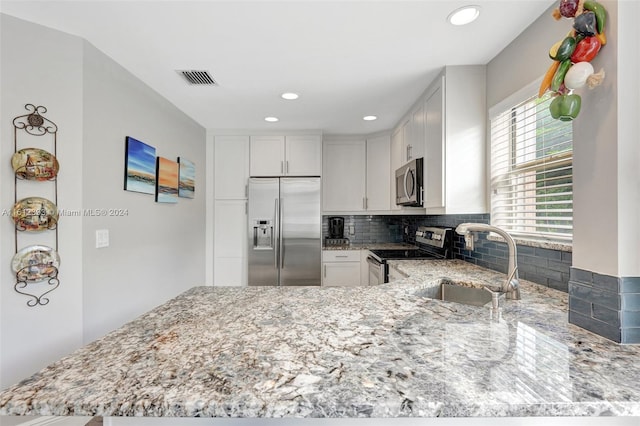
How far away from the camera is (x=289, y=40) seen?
1699 millimetres

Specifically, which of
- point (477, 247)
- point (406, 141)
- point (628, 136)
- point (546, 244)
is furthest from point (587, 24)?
point (406, 141)

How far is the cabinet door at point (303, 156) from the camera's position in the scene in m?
3.55

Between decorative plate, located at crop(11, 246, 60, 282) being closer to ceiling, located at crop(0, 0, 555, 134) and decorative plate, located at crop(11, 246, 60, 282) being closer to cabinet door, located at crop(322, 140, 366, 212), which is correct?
ceiling, located at crop(0, 0, 555, 134)

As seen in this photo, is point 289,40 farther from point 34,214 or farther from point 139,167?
point 34,214

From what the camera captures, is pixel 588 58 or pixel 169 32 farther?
pixel 169 32

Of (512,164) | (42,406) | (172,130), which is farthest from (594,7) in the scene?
(172,130)

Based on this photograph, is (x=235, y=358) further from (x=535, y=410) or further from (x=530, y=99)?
(x=530, y=99)

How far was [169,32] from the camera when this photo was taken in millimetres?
1624

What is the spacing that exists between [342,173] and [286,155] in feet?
2.66

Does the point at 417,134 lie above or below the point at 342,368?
above

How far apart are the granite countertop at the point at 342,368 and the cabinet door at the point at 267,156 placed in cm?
259

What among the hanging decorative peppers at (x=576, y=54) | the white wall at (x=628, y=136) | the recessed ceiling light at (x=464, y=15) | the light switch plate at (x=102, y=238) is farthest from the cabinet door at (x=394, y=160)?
the light switch plate at (x=102, y=238)

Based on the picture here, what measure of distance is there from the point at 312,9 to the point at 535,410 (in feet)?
5.75

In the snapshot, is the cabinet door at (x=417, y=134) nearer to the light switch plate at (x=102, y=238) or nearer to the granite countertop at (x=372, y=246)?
the granite countertop at (x=372, y=246)
